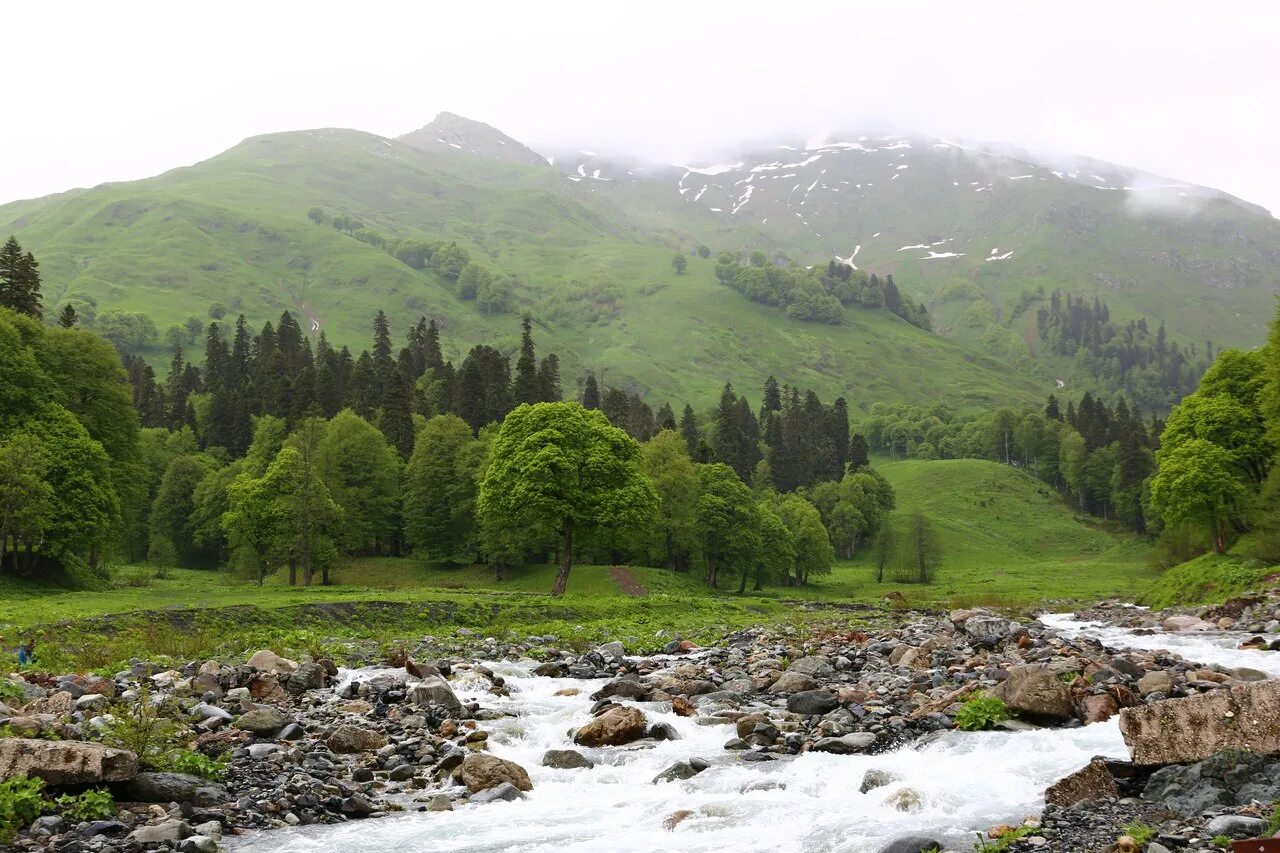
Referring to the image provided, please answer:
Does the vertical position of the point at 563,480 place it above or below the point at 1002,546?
→ above

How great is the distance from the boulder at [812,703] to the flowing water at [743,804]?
126 inches

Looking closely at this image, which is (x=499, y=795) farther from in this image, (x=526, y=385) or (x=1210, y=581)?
(x=526, y=385)

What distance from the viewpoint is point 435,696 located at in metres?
23.8

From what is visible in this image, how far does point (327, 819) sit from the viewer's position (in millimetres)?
15750

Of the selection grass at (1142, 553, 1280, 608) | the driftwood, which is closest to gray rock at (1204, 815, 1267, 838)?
the driftwood

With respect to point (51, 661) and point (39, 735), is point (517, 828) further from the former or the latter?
point (51, 661)

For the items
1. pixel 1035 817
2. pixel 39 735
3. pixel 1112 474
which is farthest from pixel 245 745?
pixel 1112 474

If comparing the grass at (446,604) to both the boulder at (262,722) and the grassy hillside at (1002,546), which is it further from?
the boulder at (262,722)

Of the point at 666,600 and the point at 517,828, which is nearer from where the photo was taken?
the point at 517,828

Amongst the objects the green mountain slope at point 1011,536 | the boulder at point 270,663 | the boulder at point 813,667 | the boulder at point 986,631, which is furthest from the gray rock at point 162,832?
the green mountain slope at point 1011,536

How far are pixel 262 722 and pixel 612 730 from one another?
8.16 metres

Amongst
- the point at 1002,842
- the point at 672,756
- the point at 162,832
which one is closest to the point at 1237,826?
the point at 1002,842

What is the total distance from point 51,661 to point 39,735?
12.4 m

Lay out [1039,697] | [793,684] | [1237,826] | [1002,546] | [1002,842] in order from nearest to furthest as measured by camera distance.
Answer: [1237,826] → [1002,842] → [1039,697] → [793,684] → [1002,546]
